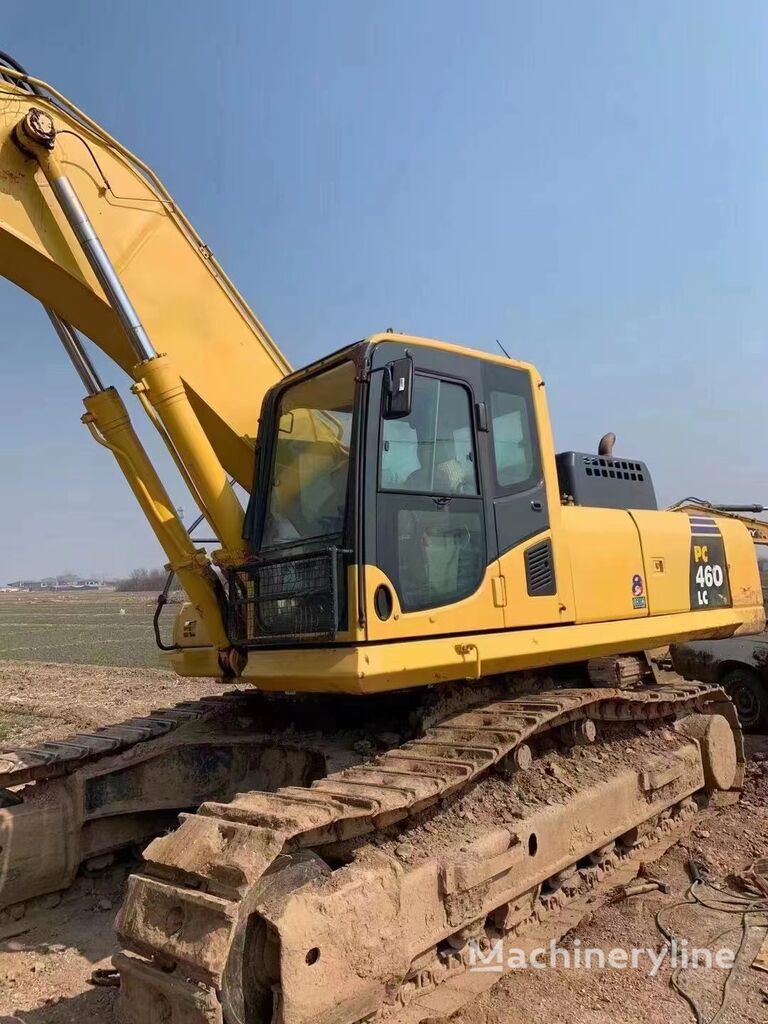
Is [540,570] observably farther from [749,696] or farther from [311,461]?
[749,696]

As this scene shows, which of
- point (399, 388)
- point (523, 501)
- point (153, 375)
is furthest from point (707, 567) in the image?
point (153, 375)

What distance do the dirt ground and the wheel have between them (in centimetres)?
377

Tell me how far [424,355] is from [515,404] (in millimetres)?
890

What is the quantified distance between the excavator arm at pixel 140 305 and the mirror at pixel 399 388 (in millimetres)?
1404

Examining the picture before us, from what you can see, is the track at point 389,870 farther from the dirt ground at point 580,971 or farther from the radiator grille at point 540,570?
the radiator grille at point 540,570

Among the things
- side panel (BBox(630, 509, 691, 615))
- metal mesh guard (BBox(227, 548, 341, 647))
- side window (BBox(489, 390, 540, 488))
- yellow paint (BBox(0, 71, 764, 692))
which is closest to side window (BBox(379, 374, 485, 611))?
yellow paint (BBox(0, 71, 764, 692))

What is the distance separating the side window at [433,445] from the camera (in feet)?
15.1

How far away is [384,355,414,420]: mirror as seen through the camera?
4.31 m

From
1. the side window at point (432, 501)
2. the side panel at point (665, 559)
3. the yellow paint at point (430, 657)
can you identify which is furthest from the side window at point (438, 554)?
the side panel at point (665, 559)

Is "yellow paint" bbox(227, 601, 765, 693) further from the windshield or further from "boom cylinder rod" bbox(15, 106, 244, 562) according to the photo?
"boom cylinder rod" bbox(15, 106, 244, 562)

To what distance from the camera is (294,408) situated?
5309mm

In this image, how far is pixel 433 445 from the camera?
4824 mm

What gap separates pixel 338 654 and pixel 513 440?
2.00 metres

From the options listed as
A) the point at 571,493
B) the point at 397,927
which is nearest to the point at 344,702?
the point at 397,927
